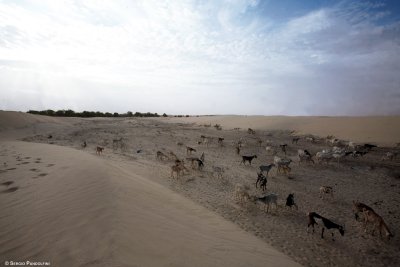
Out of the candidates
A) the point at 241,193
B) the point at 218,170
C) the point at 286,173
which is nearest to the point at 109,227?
the point at 241,193

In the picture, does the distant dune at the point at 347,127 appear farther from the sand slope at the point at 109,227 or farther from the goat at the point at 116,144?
the sand slope at the point at 109,227

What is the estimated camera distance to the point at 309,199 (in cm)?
1347

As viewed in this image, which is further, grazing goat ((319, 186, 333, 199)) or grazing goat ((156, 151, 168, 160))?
grazing goat ((156, 151, 168, 160))

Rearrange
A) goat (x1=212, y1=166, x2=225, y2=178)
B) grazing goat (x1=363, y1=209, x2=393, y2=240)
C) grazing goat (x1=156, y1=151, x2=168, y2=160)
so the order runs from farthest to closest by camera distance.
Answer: grazing goat (x1=156, y1=151, x2=168, y2=160) < goat (x1=212, y1=166, x2=225, y2=178) < grazing goat (x1=363, y1=209, x2=393, y2=240)

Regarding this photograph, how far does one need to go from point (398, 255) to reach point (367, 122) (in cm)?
3774

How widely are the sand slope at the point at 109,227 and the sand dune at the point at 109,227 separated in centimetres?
2

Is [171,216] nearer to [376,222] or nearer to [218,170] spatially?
[218,170]

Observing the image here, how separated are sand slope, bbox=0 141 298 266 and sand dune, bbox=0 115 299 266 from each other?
0.02 m

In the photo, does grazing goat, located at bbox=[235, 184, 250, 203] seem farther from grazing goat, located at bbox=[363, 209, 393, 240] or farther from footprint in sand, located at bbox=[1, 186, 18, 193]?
footprint in sand, located at bbox=[1, 186, 18, 193]

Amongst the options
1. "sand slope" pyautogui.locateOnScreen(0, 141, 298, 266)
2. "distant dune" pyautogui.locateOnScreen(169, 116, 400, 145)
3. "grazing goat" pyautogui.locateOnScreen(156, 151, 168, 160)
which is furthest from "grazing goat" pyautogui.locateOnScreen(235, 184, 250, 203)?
"distant dune" pyautogui.locateOnScreen(169, 116, 400, 145)

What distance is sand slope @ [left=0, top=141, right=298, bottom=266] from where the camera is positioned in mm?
5504

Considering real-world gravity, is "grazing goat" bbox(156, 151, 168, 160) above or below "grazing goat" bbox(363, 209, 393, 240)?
above

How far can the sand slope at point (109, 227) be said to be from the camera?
5504 millimetres

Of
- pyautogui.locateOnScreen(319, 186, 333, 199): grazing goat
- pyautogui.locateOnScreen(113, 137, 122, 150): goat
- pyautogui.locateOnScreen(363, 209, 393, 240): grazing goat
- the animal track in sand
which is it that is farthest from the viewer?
pyautogui.locateOnScreen(113, 137, 122, 150): goat
